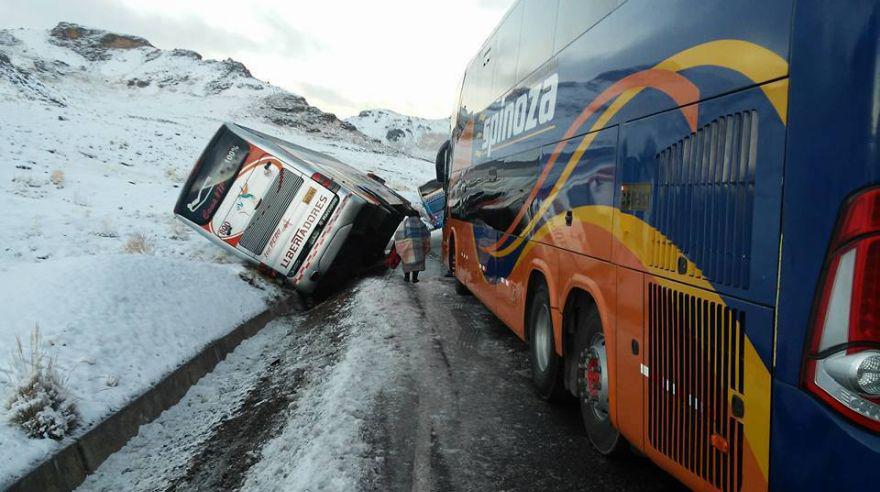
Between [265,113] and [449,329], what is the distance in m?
74.0

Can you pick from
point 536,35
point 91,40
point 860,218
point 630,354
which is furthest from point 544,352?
point 91,40

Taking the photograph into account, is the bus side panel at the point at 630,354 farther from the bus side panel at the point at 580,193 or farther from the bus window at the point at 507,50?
the bus window at the point at 507,50

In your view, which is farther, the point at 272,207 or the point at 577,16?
the point at 272,207

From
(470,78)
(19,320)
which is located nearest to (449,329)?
(470,78)

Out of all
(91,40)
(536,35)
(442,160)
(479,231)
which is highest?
(91,40)

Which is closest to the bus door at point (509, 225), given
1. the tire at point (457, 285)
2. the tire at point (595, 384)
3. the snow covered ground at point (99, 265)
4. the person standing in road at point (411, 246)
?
the tire at point (595, 384)

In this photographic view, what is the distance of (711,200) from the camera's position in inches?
102

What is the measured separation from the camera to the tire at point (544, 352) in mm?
4930

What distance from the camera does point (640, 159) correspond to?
3262mm

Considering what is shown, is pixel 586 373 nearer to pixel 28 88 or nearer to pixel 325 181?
pixel 325 181

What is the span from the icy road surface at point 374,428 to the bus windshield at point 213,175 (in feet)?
12.7

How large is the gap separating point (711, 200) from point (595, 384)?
1892mm

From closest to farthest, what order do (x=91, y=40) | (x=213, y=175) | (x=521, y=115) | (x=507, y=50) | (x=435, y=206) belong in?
(x=521, y=115), (x=507, y=50), (x=213, y=175), (x=435, y=206), (x=91, y=40)

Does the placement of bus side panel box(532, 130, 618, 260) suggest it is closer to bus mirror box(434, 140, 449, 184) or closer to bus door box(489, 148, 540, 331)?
bus door box(489, 148, 540, 331)
